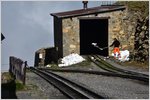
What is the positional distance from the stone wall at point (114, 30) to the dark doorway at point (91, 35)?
3.40 m

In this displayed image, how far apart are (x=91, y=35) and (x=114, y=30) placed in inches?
252

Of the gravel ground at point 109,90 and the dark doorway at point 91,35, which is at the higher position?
the dark doorway at point 91,35

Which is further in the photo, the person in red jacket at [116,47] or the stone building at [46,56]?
the stone building at [46,56]

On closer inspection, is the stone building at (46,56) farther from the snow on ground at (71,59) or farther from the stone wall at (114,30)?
the snow on ground at (71,59)

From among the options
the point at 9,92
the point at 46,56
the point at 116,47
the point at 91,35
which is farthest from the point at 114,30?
the point at 9,92

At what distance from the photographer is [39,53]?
4075 centimetres

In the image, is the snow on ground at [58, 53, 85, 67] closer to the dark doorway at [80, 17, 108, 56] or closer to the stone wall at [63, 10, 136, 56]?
the stone wall at [63, 10, 136, 56]

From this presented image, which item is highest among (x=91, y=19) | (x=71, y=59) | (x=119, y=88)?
(x=91, y=19)

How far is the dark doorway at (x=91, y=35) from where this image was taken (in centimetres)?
4150

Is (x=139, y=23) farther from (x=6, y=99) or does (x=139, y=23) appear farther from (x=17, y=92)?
(x=6, y=99)

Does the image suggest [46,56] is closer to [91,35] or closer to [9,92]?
[91,35]

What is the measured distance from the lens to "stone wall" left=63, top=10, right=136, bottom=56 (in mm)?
36531

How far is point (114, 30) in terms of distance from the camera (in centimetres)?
3722

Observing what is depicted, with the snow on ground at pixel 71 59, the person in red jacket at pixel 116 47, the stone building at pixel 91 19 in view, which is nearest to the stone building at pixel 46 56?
the stone building at pixel 91 19
